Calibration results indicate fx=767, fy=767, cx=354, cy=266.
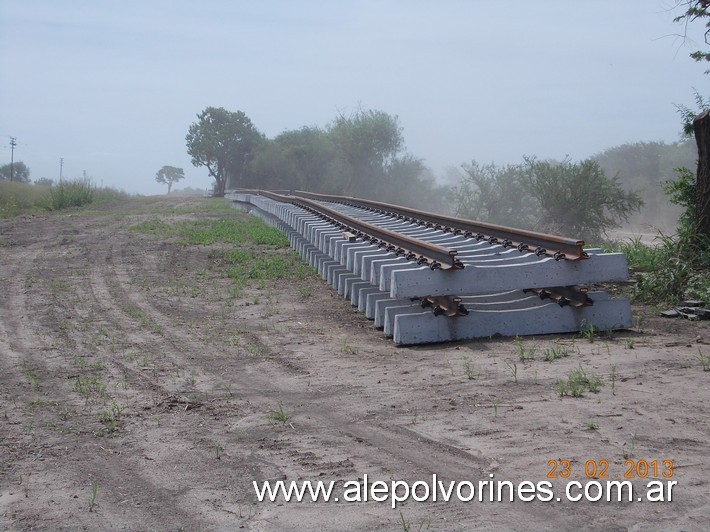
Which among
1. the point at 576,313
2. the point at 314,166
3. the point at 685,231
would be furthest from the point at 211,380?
the point at 314,166

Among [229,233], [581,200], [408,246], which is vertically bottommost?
[229,233]

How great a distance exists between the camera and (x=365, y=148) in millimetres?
64688

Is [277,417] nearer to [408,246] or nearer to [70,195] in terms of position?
[408,246]

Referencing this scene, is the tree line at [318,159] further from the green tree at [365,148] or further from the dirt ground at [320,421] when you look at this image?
the dirt ground at [320,421]

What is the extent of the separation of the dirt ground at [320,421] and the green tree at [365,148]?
56.3 meters

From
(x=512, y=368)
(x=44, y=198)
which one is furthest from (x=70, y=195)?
(x=512, y=368)

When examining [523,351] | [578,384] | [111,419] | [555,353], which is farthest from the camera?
[523,351]

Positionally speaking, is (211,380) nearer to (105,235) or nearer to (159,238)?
(159,238)

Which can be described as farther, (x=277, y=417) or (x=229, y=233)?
(x=229, y=233)

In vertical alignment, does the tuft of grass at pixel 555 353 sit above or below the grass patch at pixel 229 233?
below

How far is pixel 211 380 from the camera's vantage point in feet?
19.0

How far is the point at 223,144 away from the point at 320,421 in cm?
6471

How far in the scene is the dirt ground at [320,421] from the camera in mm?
3467

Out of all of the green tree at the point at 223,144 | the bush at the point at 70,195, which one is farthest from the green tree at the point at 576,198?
the green tree at the point at 223,144
